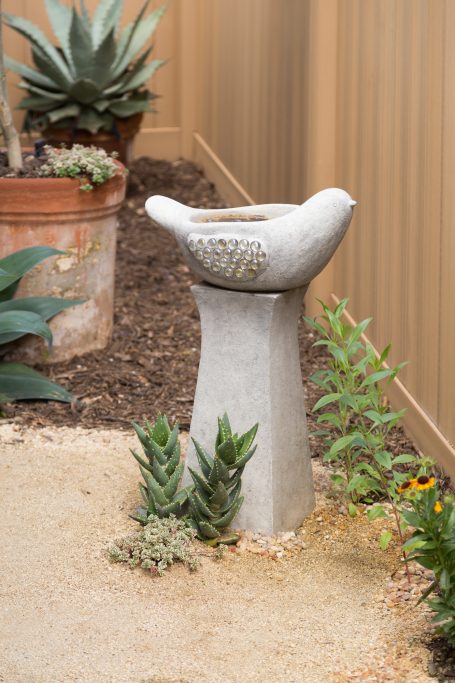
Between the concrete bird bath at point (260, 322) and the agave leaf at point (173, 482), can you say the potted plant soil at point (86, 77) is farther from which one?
the agave leaf at point (173, 482)

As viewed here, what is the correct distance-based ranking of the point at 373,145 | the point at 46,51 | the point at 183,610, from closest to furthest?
the point at 183,610, the point at 373,145, the point at 46,51

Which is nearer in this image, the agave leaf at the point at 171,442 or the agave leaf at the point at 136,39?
the agave leaf at the point at 171,442

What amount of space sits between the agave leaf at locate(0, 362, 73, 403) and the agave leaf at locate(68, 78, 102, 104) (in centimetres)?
259

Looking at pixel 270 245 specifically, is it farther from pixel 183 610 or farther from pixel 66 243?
pixel 66 243

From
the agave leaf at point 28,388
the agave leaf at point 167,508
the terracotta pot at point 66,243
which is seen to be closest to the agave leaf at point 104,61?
the terracotta pot at point 66,243

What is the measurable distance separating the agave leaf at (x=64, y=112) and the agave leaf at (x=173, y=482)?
3836mm

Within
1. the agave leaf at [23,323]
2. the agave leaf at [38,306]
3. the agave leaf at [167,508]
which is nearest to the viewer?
the agave leaf at [167,508]

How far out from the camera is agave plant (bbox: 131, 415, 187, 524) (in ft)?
11.5

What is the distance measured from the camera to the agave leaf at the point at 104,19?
270 inches

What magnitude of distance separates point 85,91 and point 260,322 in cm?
378

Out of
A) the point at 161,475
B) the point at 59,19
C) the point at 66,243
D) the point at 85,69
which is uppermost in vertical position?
the point at 59,19

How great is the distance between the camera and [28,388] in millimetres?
4688

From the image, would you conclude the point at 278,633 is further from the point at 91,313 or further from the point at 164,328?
the point at 164,328

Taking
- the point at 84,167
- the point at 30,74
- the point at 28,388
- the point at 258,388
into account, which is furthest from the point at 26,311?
the point at 30,74
